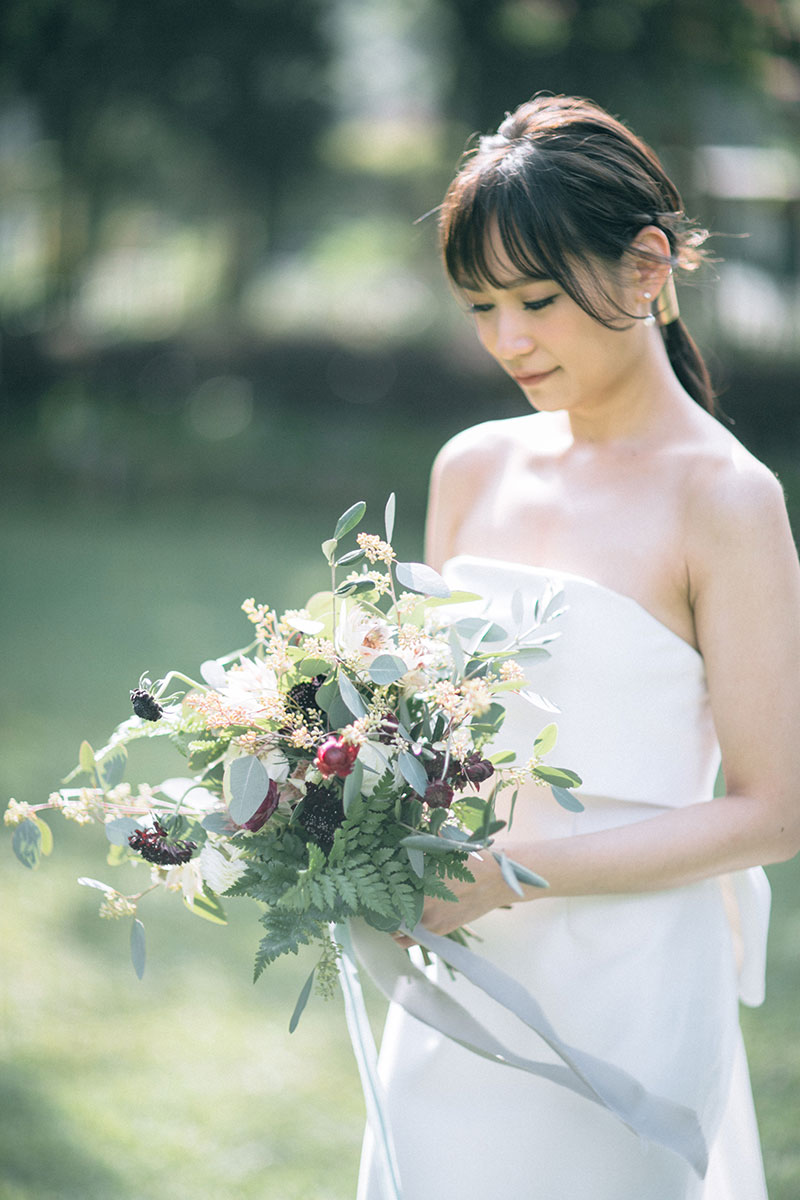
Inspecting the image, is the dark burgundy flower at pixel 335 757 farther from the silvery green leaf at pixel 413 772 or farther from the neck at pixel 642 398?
the neck at pixel 642 398

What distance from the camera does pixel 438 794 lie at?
161 cm

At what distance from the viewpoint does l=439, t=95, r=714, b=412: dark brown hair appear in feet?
6.23

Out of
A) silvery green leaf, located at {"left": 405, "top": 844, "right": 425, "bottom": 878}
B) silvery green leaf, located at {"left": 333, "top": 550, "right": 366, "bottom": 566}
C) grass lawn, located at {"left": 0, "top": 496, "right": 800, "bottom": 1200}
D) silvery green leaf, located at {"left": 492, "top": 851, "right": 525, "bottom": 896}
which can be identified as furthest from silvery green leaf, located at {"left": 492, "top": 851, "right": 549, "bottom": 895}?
grass lawn, located at {"left": 0, "top": 496, "right": 800, "bottom": 1200}

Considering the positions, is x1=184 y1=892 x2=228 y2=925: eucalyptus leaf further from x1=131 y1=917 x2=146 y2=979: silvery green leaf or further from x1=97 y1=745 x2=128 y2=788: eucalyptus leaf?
x1=97 y1=745 x2=128 y2=788: eucalyptus leaf

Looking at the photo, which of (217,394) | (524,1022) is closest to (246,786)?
(524,1022)

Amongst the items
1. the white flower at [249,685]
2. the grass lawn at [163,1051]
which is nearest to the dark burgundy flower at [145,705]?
the white flower at [249,685]

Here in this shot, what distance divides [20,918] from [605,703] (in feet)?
10.7

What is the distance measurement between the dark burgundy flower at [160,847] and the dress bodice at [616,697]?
60 cm

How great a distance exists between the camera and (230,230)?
16172 mm

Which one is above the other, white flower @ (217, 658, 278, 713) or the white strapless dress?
white flower @ (217, 658, 278, 713)

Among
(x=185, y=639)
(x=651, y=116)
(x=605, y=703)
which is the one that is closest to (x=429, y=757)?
(x=605, y=703)

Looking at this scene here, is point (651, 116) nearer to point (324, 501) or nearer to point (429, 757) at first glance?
point (324, 501)

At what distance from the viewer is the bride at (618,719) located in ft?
6.05

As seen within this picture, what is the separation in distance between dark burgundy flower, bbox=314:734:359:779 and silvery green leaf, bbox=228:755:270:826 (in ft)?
0.31
